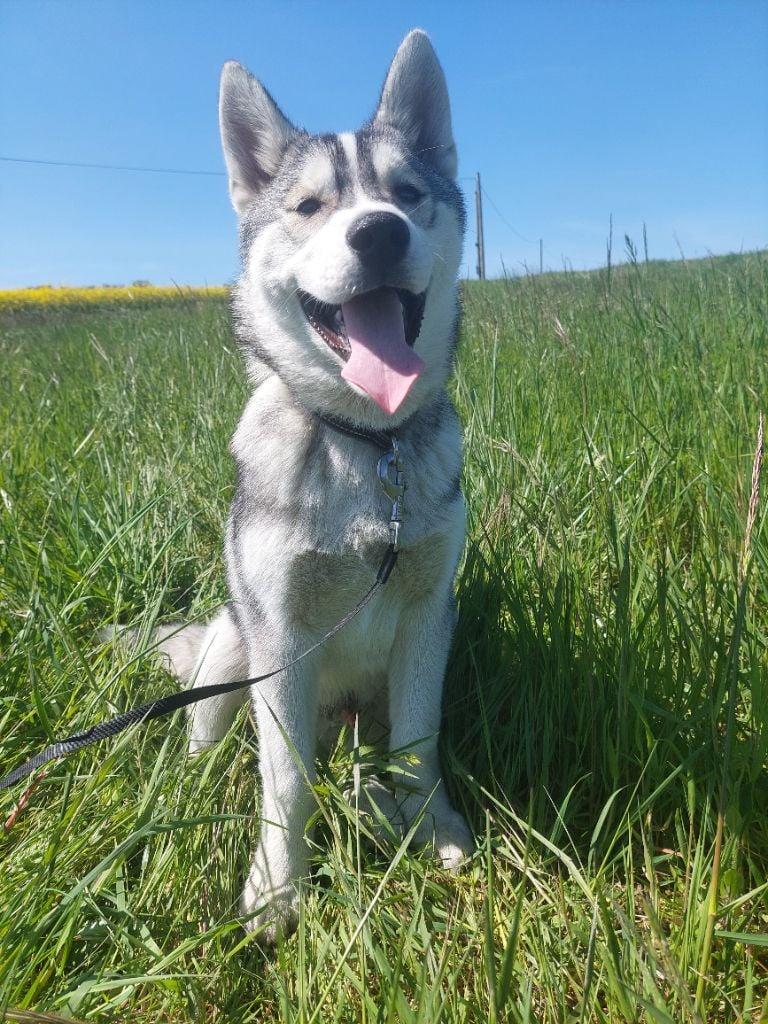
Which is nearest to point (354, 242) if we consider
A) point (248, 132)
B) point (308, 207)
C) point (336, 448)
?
point (308, 207)

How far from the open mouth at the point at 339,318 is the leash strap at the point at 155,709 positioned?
0.53 m

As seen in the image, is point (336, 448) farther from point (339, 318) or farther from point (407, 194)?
point (407, 194)

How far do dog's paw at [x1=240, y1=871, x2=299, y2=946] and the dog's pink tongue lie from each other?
3.59 ft

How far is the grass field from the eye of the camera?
1.09 metres

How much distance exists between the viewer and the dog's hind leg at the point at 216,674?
5.97 feet

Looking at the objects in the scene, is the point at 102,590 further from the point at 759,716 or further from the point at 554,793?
the point at 759,716

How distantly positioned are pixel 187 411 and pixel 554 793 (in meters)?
2.90

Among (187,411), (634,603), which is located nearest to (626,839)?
(634,603)

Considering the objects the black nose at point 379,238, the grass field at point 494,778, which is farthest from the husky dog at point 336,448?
the grass field at point 494,778

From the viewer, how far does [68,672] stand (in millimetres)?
1731

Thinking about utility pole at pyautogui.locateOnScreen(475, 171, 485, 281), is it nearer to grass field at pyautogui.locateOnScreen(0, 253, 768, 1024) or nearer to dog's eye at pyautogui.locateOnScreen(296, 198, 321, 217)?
grass field at pyautogui.locateOnScreen(0, 253, 768, 1024)

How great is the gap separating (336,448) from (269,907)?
1050 millimetres

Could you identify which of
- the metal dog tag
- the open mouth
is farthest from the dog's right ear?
the metal dog tag

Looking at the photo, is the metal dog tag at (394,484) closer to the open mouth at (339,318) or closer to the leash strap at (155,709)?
the leash strap at (155,709)
